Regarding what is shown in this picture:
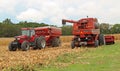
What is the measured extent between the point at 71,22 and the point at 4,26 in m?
62.6

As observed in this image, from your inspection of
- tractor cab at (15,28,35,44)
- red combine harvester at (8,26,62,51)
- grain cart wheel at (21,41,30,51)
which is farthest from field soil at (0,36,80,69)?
tractor cab at (15,28,35,44)

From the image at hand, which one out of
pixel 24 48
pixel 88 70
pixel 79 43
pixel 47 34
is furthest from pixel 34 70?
pixel 47 34

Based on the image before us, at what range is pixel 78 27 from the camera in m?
37.5

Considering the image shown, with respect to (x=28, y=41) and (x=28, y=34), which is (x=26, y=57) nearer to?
(x=28, y=41)

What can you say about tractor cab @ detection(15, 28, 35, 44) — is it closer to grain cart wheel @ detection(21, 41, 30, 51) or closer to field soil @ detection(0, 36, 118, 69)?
grain cart wheel @ detection(21, 41, 30, 51)

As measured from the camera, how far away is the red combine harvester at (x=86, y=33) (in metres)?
36.5

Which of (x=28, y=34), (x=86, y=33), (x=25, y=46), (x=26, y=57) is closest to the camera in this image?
(x=26, y=57)

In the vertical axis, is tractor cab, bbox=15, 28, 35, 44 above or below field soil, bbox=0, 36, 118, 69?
above

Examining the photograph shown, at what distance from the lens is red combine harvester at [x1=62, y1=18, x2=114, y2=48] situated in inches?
1436

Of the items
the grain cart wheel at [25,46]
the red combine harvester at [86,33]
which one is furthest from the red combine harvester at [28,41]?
the red combine harvester at [86,33]

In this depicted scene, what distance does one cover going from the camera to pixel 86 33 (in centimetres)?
3644

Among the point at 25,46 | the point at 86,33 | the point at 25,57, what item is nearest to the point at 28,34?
the point at 25,46

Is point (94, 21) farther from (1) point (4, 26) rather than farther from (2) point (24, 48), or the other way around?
(1) point (4, 26)

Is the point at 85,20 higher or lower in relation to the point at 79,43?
higher
